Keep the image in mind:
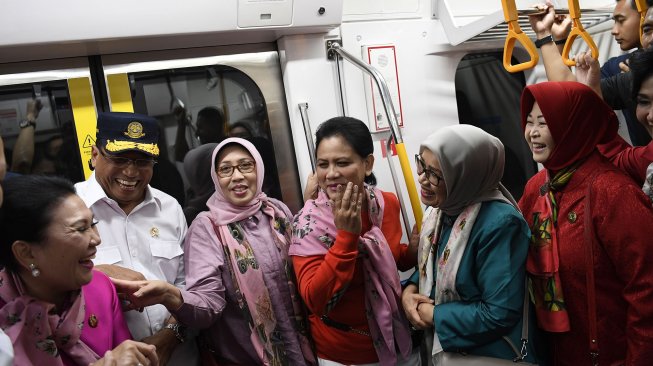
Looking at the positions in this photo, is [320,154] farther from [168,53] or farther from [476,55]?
[476,55]

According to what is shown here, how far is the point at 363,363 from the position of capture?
6.65 ft

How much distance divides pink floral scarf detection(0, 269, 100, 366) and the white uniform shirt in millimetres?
451

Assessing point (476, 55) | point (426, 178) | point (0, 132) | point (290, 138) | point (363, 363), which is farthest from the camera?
point (476, 55)

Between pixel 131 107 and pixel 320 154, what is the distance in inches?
47.5

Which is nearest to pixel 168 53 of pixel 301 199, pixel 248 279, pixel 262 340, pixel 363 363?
pixel 301 199

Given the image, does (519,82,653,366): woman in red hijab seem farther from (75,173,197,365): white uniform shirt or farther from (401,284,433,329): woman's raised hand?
(75,173,197,365): white uniform shirt

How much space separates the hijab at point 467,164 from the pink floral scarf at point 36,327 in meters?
1.21

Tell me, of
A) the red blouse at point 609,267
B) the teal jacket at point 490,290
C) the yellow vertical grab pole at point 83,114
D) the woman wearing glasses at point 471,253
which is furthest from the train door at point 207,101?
the red blouse at point 609,267

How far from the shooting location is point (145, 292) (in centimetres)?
170

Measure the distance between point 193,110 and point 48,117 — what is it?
70cm

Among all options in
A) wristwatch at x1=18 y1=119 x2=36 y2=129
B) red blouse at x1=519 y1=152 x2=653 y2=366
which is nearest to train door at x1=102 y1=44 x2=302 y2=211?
wristwatch at x1=18 y1=119 x2=36 y2=129

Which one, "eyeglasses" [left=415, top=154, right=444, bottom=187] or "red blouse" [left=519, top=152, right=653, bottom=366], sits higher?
"eyeglasses" [left=415, top=154, right=444, bottom=187]

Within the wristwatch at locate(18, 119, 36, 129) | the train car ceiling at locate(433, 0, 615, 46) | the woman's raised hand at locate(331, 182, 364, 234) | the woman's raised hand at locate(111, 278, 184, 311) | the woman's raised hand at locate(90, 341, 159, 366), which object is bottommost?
the woman's raised hand at locate(90, 341, 159, 366)

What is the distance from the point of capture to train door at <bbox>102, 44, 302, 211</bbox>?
273 cm
